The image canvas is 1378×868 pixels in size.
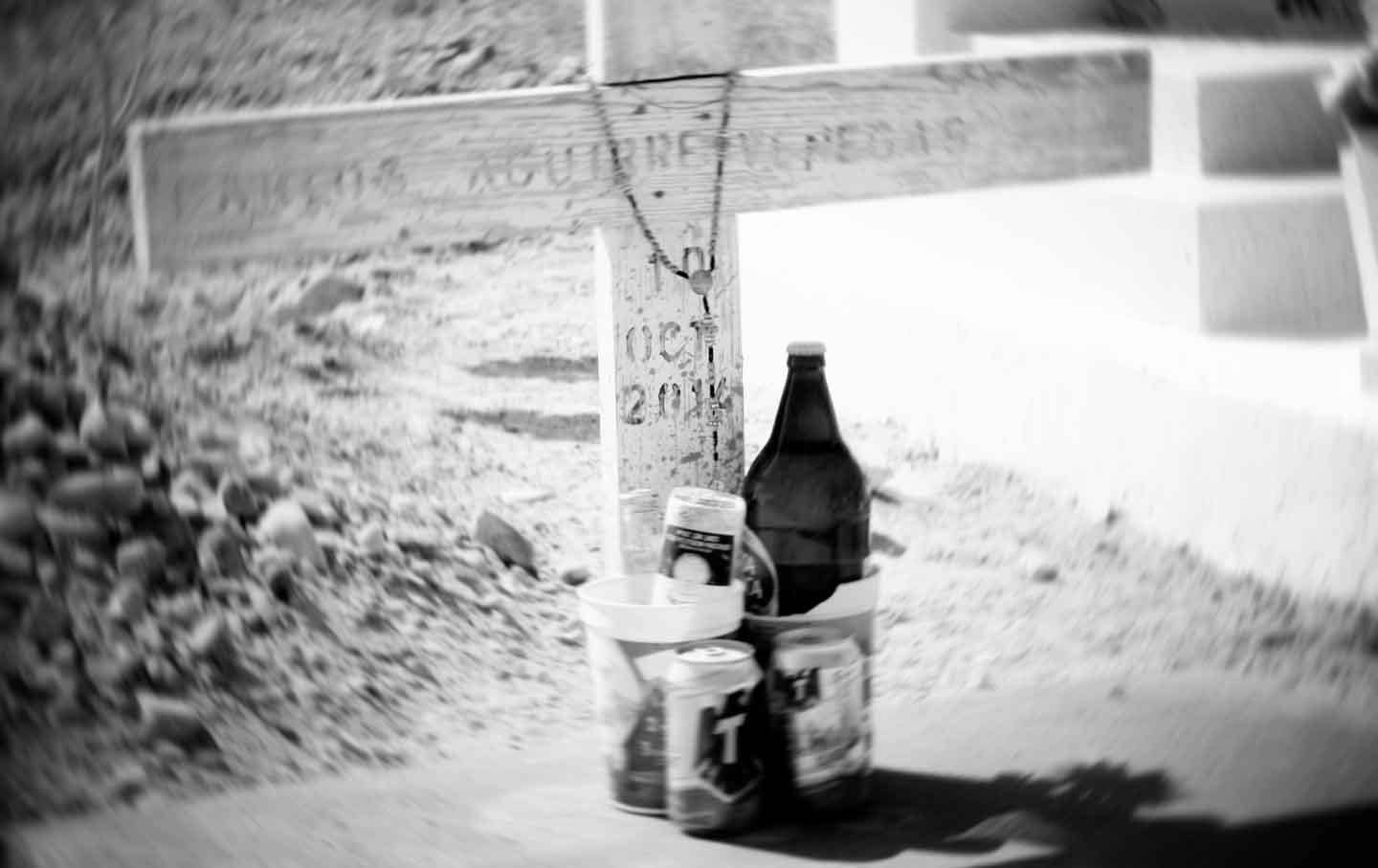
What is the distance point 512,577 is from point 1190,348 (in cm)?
128

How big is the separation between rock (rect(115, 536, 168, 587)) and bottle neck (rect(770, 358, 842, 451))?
1237 mm

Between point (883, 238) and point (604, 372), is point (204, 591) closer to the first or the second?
point (604, 372)

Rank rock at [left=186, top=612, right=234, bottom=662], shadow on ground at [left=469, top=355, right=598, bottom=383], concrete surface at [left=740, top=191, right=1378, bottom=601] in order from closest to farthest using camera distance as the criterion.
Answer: rock at [left=186, top=612, right=234, bottom=662] < concrete surface at [left=740, top=191, right=1378, bottom=601] < shadow on ground at [left=469, top=355, right=598, bottom=383]

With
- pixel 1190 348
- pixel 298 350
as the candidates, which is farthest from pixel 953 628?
pixel 298 350

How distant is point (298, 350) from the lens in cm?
348

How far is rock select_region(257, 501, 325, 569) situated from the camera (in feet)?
8.99

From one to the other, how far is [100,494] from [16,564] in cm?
18

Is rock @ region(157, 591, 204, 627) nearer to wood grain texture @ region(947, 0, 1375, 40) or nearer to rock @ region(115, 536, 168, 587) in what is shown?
rock @ region(115, 536, 168, 587)

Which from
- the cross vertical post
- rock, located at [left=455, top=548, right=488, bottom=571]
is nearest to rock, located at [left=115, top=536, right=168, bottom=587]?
rock, located at [left=455, top=548, right=488, bottom=571]

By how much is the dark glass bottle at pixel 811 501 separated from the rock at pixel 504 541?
44.5 inches

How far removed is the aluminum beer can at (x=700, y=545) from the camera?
176 centimetres

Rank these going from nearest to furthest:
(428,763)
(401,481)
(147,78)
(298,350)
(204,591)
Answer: (428,763) < (204,591) < (401,481) < (298,350) < (147,78)

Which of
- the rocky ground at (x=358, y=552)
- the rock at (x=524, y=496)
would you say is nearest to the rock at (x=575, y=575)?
the rocky ground at (x=358, y=552)

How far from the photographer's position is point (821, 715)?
1.80m
